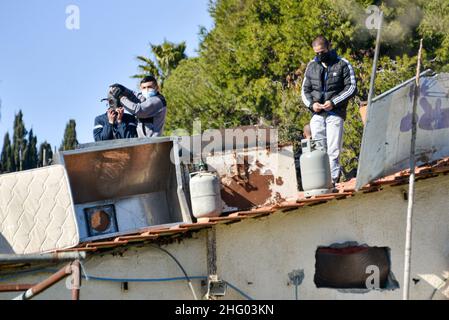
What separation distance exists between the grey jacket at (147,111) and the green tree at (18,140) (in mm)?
21936

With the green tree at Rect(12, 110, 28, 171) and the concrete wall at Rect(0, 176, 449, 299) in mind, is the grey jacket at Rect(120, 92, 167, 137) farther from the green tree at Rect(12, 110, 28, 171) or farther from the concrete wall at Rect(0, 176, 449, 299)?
the green tree at Rect(12, 110, 28, 171)

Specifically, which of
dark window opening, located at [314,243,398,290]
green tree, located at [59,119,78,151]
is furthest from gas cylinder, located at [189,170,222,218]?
green tree, located at [59,119,78,151]

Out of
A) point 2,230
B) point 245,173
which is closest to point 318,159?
point 245,173

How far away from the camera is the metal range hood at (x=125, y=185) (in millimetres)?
9453

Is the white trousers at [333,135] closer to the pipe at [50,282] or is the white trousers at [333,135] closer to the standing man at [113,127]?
the standing man at [113,127]

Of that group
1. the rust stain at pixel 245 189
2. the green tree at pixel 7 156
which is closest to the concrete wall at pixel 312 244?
the rust stain at pixel 245 189

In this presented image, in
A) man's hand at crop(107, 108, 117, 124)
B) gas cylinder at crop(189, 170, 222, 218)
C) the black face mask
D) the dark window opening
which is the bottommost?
the dark window opening

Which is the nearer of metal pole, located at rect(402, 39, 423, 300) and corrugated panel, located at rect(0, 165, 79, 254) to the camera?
metal pole, located at rect(402, 39, 423, 300)

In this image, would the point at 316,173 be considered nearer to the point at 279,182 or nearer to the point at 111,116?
the point at 279,182

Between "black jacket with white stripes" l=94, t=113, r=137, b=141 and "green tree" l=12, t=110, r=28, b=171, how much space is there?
70.6 feet

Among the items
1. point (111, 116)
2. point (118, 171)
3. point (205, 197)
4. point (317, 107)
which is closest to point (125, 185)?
point (118, 171)

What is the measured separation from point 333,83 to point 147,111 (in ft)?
7.66

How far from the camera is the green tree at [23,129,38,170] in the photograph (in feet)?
104
